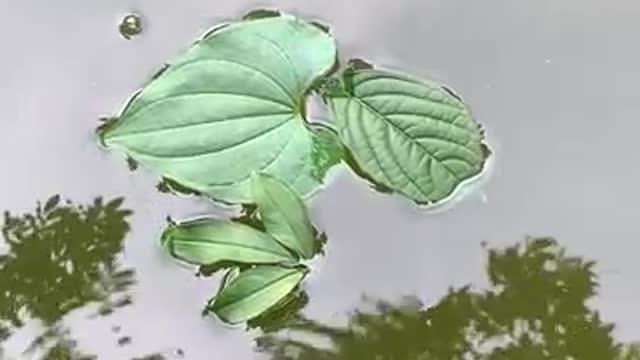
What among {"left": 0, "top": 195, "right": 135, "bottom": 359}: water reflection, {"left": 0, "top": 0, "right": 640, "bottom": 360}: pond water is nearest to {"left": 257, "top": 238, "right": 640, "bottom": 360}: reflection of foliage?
{"left": 0, "top": 0, "right": 640, "bottom": 360}: pond water

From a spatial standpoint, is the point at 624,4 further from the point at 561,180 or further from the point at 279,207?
the point at 279,207

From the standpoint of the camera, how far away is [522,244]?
1.11 meters

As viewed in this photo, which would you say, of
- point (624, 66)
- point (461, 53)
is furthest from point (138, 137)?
point (624, 66)

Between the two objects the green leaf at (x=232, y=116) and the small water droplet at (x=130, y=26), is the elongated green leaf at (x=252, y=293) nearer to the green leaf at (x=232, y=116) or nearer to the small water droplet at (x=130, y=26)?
the green leaf at (x=232, y=116)

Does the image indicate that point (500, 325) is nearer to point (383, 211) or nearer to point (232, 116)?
point (383, 211)

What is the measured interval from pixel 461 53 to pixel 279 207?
169mm

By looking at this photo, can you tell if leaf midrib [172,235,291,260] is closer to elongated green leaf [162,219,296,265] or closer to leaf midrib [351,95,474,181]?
elongated green leaf [162,219,296,265]

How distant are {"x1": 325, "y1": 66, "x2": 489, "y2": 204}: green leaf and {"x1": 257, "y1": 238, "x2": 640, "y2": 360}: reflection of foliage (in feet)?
0.21

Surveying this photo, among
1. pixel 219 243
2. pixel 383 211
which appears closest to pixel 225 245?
pixel 219 243

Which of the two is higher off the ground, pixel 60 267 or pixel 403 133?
pixel 403 133

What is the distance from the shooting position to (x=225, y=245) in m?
1.08

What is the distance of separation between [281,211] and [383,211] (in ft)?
0.24

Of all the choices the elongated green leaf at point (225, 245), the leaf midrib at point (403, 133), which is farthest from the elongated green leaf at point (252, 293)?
the leaf midrib at point (403, 133)

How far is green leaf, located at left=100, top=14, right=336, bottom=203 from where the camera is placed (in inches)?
42.7
